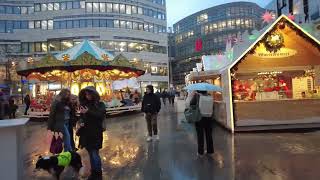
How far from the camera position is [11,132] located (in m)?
5.51

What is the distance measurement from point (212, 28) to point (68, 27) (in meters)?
41.1

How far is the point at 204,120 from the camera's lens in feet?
32.2

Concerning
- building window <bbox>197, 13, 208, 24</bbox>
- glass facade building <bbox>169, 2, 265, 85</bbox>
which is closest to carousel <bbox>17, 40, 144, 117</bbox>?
glass facade building <bbox>169, 2, 265, 85</bbox>

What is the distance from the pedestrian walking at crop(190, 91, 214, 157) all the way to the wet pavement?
0.29 meters

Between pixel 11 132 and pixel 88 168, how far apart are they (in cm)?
313

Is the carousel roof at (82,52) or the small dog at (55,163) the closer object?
the small dog at (55,163)

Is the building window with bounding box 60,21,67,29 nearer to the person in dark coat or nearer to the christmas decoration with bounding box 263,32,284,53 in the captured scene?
the christmas decoration with bounding box 263,32,284,53

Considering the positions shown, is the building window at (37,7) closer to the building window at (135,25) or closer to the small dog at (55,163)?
the building window at (135,25)

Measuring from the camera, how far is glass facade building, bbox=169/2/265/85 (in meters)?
96.3

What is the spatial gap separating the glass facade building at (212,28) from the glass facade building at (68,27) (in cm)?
2042

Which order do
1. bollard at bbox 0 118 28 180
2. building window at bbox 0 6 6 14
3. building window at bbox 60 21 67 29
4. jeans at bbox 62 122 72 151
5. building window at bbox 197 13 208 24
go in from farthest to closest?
building window at bbox 197 13 208 24 < building window at bbox 0 6 6 14 < building window at bbox 60 21 67 29 < jeans at bbox 62 122 72 151 < bollard at bbox 0 118 28 180

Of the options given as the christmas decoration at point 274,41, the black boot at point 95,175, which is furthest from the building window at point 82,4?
the black boot at point 95,175

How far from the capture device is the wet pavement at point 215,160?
7438mm

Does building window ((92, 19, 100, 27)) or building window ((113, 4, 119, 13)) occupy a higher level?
building window ((113, 4, 119, 13))
